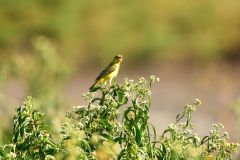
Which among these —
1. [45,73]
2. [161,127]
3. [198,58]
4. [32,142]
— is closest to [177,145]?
[32,142]

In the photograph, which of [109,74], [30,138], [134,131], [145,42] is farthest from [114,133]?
[145,42]

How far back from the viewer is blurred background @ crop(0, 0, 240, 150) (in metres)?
20.1

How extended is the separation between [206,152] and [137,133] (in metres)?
0.39

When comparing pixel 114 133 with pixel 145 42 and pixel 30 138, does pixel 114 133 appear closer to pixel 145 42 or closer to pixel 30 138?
pixel 30 138

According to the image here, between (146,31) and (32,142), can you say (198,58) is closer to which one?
(146,31)

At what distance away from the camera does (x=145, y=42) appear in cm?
2239

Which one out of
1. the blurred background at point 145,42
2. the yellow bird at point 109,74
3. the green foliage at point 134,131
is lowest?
the green foliage at point 134,131

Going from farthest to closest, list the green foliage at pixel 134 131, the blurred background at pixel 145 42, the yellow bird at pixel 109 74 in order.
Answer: the blurred background at pixel 145 42 < the yellow bird at pixel 109 74 < the green foliage at pixel 134 131

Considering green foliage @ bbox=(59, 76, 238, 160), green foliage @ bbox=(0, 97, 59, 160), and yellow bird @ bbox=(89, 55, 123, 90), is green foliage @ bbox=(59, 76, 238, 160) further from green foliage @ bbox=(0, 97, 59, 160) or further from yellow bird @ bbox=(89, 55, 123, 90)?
yellow bird @ bbox=(89, 55, 123, 90)

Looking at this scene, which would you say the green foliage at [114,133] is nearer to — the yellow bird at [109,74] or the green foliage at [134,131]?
the green foliage at [134,131]

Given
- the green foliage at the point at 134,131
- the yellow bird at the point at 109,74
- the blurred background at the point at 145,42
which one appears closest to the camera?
the green foliage at the point at 134,131

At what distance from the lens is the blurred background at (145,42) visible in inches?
792

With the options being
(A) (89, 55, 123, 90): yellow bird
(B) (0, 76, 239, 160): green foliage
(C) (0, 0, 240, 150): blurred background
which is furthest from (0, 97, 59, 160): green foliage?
(C) (0, 0, 240, 150): blurred background

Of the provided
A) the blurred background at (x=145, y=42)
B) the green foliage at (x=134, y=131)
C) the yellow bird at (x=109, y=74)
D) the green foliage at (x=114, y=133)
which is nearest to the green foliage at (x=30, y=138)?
the green foliage at (x=114, y=133)
